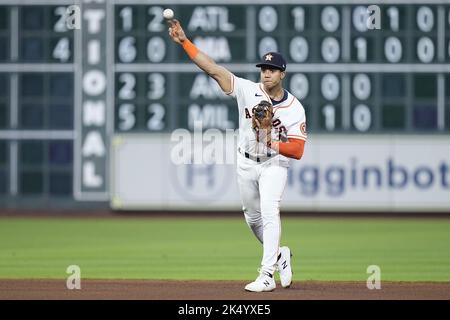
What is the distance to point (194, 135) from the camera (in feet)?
62.5

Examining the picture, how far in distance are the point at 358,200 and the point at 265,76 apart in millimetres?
11338

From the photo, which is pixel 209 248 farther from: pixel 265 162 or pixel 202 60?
pixel 202 60

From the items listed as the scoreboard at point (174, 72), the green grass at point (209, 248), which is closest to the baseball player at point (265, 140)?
the green grass at point (209, 248)

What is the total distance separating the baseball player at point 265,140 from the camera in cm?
852

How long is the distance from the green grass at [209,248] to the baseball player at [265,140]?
1.73 meters

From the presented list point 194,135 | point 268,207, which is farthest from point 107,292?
point 194,135

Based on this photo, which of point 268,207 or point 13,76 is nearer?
point 268,207

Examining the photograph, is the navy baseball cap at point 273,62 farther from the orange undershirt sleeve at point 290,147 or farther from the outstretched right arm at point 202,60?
the orange undershirt sleeve at point 290,147

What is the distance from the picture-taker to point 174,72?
19.2 m

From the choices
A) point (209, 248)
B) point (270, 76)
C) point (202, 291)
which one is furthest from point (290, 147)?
point (209, 248)

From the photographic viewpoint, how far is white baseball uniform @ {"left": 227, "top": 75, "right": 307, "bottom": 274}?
854cm
